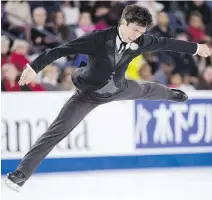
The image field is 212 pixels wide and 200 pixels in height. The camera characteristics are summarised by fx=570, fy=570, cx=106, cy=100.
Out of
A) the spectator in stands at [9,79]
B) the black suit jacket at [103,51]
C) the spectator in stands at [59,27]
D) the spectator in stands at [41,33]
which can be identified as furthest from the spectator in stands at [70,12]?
the black suit jacket at [103,51]

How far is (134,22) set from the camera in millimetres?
3637

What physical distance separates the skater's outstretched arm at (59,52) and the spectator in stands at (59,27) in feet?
9.56

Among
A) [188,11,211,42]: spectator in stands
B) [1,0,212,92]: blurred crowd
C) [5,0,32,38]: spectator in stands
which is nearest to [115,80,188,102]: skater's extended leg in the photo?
[1,0,212,92]: blurred crowd

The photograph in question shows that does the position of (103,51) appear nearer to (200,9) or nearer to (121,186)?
(121,186)

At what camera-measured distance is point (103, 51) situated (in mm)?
3783

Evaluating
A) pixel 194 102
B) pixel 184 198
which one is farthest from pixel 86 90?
pixel 194 102

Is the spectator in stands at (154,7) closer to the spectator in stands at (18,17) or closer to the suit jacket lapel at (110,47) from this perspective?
the spectator in stands at (18,17)

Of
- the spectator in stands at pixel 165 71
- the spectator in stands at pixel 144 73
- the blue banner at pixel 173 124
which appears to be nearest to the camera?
the blue banner at pixel 173 124

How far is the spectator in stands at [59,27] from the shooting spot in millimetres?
6602

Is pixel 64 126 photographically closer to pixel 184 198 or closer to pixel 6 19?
pixel 184 198

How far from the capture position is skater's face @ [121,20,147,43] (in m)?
3.65

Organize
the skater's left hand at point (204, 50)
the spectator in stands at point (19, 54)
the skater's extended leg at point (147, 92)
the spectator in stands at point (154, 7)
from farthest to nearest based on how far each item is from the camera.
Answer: the spectator in stands at point (154, 7) → the spectator in stands at point (19, 54) → the skater's extended leg at point (147, 92) → the skater's left hand at point (204, 50)

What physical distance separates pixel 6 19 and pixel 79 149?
1.71 m

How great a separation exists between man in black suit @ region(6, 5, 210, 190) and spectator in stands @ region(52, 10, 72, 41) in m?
2.69
